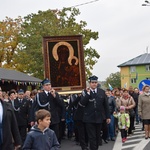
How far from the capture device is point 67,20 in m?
44.2

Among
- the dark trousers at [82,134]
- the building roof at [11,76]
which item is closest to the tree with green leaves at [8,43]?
the building roof at [11,76]

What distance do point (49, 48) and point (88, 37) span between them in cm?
3114

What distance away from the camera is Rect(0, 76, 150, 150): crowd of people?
5.60 meters

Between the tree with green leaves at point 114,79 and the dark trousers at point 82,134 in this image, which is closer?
the dark trousers at point 82,134

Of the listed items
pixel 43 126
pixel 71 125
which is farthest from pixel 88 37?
pixel 43 126

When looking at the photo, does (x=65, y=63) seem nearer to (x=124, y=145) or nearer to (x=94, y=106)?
(x=124, y=145)

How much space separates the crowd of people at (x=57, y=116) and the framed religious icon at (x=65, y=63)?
71 centimetres

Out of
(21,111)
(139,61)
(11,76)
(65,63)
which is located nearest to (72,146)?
(21,111)

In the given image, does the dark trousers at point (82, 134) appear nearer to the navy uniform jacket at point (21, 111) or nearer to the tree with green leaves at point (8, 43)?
the navy uniform jacket at point (21, 111)

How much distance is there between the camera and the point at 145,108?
41.5 ft

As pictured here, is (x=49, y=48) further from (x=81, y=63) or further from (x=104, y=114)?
(x=104, y=114)

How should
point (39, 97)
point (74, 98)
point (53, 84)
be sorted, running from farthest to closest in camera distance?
point (53, 84) < point (74, 98) < point (39, 97)

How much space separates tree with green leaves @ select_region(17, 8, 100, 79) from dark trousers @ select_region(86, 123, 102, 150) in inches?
1234

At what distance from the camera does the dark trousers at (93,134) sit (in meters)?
9.10
